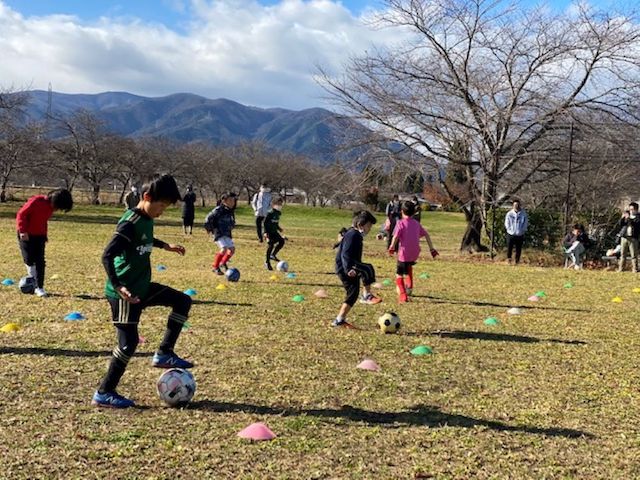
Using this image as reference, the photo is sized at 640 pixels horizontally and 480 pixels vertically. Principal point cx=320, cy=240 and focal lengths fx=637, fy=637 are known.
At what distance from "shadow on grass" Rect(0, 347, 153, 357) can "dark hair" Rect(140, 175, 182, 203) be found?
1987 mm

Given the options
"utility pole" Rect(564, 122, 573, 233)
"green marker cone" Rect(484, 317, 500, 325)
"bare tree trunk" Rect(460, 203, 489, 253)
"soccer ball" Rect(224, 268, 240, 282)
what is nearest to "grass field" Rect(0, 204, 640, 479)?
"green marker cone" Rect(484, 317, 500, 325)

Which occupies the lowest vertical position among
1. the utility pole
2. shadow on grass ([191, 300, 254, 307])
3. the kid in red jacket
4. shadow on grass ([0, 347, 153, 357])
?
shadow on grass ([0, 347, 153, 357])

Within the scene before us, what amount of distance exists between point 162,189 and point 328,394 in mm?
2037

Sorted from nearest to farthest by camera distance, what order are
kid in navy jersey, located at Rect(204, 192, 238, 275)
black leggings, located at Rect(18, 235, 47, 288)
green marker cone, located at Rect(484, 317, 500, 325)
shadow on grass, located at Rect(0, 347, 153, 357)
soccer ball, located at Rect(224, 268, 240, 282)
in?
1. shadow on grass, located at Rect(0, 347, 153, 357)
2. green marker cone, located at Rect(484, 317, 500, 325)
3. black leggings, located at Rect(18, 235, 47, 288)
4. soccer ball, located at Rect(224, 268, 240, 282)
5. kid in navy jersey, located at Rect(204, 192, 238, 275)

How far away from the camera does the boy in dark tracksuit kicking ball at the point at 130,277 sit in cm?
447

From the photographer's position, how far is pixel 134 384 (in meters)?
5.05

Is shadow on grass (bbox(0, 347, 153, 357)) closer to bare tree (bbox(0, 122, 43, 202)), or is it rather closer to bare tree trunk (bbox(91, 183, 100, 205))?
bare tree (bbox(0, 122, 43, 202))

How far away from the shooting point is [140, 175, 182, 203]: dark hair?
180 inches

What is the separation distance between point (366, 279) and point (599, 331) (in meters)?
3.11

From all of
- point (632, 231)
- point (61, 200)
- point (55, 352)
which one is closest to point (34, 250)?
point (61, 200)

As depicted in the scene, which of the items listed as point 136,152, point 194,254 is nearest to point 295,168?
point 136,152

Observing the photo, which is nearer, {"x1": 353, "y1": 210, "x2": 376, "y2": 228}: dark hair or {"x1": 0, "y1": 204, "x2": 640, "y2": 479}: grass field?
{"x1": 0, "y1": 204, "x2": 640, "y2": 479}: grass field

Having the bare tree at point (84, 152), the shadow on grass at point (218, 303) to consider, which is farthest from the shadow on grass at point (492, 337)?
the bare tree at point (84, 152)

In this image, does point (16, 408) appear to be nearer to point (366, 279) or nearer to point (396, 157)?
point (366, 279)
